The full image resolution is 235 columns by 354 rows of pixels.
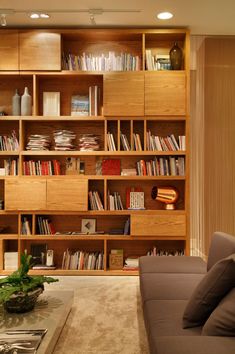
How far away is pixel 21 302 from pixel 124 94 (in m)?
2.75

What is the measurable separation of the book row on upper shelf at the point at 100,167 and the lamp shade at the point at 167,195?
0.61ft

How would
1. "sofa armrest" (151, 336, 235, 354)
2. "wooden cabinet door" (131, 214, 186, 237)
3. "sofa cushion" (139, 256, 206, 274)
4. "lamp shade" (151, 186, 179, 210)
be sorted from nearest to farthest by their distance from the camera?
"sofa armrest" (151, 336, 235, 354), "sofa cushion" (139, 256, 206, 274), "wooden cabinet door" (131, 214, 186, 237), "lamp shade" (151, 186, 179, 210)

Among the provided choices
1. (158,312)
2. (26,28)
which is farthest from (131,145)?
(158,312)

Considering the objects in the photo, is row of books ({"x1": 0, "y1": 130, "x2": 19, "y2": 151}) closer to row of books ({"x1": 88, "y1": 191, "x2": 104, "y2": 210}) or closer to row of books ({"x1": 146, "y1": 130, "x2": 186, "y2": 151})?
row of books ({"x1": 88, "y1": 191, "x2": 104, "y2": 210})

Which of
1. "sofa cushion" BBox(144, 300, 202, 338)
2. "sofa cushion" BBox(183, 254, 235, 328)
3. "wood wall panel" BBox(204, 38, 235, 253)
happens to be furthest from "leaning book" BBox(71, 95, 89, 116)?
"sofa cushion" BBox(183, 254, 235, 328)

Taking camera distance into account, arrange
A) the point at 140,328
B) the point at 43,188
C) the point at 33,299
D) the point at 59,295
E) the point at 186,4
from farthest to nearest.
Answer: the point at 43,188 → the point at 186,4 → the point at 59,295 → the point at 140,328 → the point at 33,299

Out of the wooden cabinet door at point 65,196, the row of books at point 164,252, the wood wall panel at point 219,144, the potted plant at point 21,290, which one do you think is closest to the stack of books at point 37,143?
the wooden cabinet door at point 65,196

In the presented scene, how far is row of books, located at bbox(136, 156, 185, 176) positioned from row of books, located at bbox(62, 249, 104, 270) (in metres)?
1.18

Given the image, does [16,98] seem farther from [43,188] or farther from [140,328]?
[140,328]

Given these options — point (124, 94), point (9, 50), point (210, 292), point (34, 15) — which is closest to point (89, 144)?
point (124, 94)

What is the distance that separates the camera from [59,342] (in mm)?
2578

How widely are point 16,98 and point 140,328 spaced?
3.07 metres

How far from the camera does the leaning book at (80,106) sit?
4598mm

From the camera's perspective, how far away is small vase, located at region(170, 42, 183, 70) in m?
4.42
